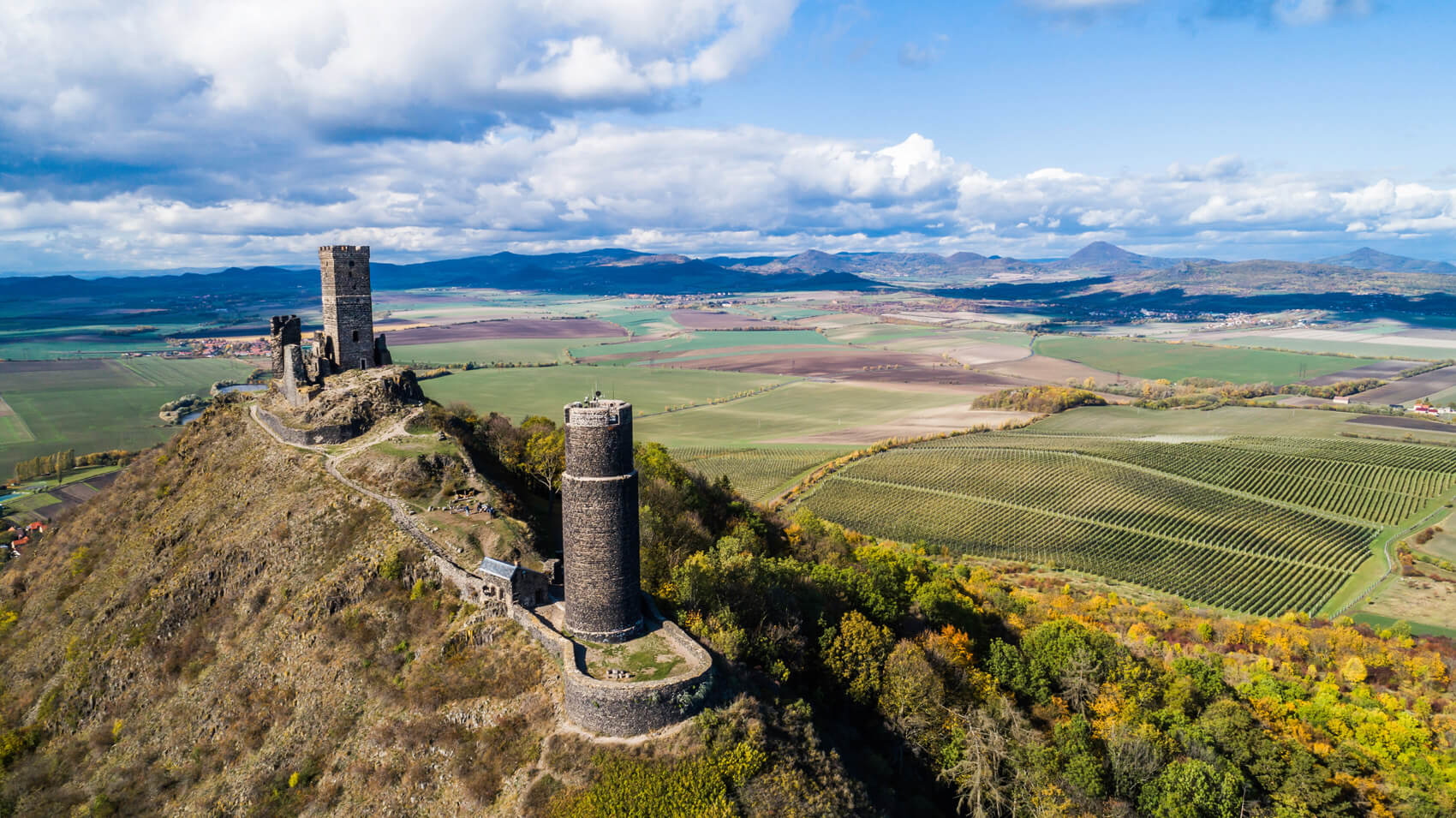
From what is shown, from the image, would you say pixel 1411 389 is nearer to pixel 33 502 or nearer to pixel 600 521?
pixel 600 521

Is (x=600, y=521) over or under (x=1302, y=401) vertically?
over

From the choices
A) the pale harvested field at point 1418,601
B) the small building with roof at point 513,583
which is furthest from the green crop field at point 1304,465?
the small building with roof at point 513,583

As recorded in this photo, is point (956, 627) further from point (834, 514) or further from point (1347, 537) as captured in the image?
point (1347, 537)

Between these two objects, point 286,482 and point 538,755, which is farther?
point 286,482

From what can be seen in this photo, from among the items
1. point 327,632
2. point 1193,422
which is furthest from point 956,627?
point 1193,422

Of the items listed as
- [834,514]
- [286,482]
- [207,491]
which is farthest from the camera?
[834,514]

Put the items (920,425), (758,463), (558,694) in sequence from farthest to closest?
(920,425), (758,463), (558,694)

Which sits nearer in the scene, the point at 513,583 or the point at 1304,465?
the point at 513,583

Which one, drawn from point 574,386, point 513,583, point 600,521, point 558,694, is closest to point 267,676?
point 513,583
